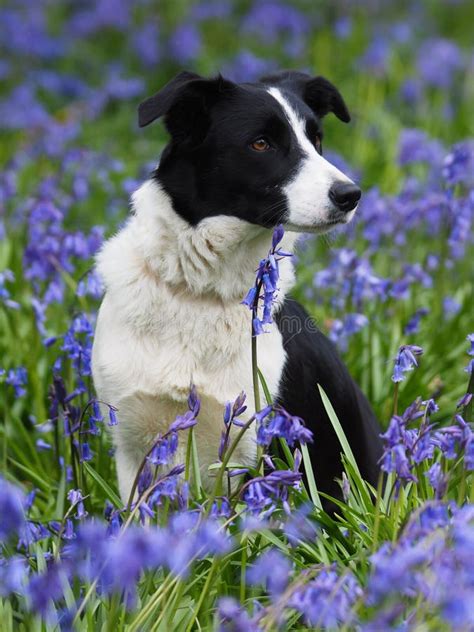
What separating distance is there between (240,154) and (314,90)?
2.04ft

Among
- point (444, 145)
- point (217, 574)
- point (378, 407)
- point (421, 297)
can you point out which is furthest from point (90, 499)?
point (444, 145)

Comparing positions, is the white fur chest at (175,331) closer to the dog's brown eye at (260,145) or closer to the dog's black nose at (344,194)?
the dog's brown eye at (260,145)

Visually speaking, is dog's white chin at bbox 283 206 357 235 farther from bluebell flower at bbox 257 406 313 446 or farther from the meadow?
bluebell flower at bbox 257 406 313 446

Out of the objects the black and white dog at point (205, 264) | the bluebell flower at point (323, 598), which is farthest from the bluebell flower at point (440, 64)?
the bluebell flower at point (323, 598)

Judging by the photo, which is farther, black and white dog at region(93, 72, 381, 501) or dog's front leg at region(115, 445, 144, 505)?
dog's front leg at region(115, 445, 144, 505)

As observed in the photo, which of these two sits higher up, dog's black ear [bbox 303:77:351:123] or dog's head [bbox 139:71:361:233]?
dog's black ear [bbox 303:77:351:123]

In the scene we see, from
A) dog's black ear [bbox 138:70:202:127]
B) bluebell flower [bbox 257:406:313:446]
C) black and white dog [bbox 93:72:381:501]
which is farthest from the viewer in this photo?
black and white dog [bbox 93:72:381:501]

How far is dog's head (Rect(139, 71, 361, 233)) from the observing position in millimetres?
3273

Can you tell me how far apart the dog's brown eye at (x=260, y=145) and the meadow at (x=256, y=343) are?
0.59 meters

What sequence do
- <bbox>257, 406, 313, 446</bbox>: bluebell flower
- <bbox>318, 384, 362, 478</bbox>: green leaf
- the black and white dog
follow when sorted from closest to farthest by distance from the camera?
<bbox>257, 406, 313, 446</bbox>: bluebell flower → <bbox>318, 384, 362, 478</bbox>: green leaf → the black and white dog

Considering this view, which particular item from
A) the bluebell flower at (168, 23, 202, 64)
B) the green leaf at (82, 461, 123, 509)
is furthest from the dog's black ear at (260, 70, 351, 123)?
the bluebell flower at (168, 23, 202, 64)

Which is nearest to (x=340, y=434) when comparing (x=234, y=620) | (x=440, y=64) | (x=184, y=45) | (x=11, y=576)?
(x=234, y=620)

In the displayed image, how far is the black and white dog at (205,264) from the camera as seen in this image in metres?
3.34

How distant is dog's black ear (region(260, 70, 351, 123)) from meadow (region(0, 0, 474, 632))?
51cm
